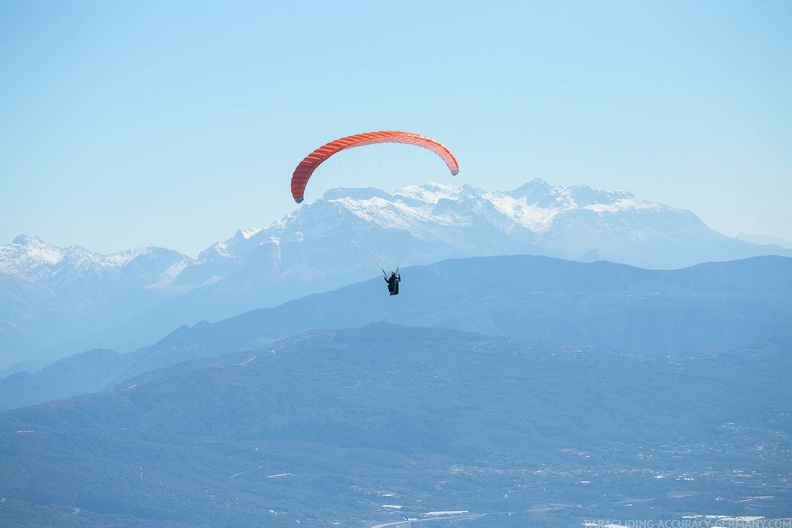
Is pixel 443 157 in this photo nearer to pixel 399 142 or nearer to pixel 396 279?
pixel 399 142

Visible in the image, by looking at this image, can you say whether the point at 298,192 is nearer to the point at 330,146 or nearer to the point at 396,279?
the point at 330,146

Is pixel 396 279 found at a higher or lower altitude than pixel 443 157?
lower

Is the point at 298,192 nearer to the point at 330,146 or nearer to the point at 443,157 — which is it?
the point at 330,146

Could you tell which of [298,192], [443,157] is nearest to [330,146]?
[298,192]

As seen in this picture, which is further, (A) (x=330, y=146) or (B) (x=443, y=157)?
(B) (x=443, y=157)

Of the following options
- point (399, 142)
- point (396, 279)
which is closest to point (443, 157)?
point (399, 142)

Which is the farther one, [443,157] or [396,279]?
[443,157]

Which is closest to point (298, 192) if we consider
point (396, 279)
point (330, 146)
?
point (330, 146)
